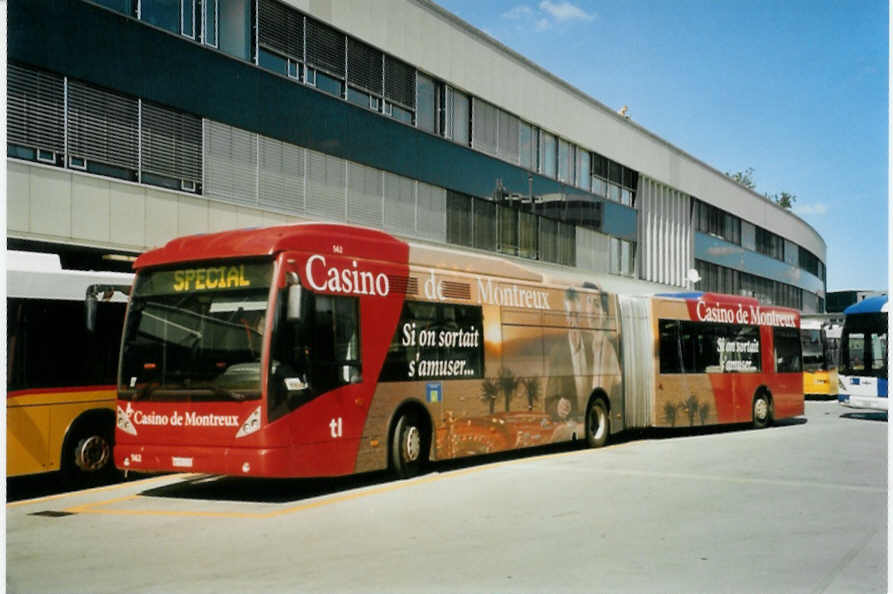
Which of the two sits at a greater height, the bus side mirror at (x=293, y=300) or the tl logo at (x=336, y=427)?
the bus side mirror at (x=293, y=300)

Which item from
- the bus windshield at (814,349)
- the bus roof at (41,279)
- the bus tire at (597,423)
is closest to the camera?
the bus roof at (41,279)

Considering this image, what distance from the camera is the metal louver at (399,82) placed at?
1033 inches

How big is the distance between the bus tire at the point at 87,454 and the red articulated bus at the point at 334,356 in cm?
134

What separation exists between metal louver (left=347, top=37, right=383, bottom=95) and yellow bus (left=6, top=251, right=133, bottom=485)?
1248 centimetres

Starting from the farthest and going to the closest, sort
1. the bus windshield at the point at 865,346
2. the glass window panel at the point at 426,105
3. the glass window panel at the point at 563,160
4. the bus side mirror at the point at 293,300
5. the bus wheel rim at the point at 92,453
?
the glass window panel at the point at 563,160
the glass window panel at the point at 426,105
the bus windshield at the point at 865,346
the bus wheel rim at the point at 92,453
the bus side mirror at the point at 293,300

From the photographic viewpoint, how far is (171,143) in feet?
64.8

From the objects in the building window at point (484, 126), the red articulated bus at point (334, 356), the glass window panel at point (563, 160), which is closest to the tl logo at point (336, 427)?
the red articulated bus at point (334, 356)

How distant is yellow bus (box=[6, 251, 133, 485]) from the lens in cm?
1216

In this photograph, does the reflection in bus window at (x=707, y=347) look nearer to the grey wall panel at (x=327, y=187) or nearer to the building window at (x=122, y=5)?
the grey wall panel at (x=327, y=187)

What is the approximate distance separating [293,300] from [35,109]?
318 inches

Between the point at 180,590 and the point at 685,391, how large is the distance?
51.6 ft

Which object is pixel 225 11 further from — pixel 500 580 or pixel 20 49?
pixel 500 580

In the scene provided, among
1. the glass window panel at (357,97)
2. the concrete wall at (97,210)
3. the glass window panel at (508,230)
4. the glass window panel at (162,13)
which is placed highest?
the glass window panel at (162,13)

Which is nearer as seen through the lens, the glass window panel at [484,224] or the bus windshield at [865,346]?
the bus windshield at [865,346]
